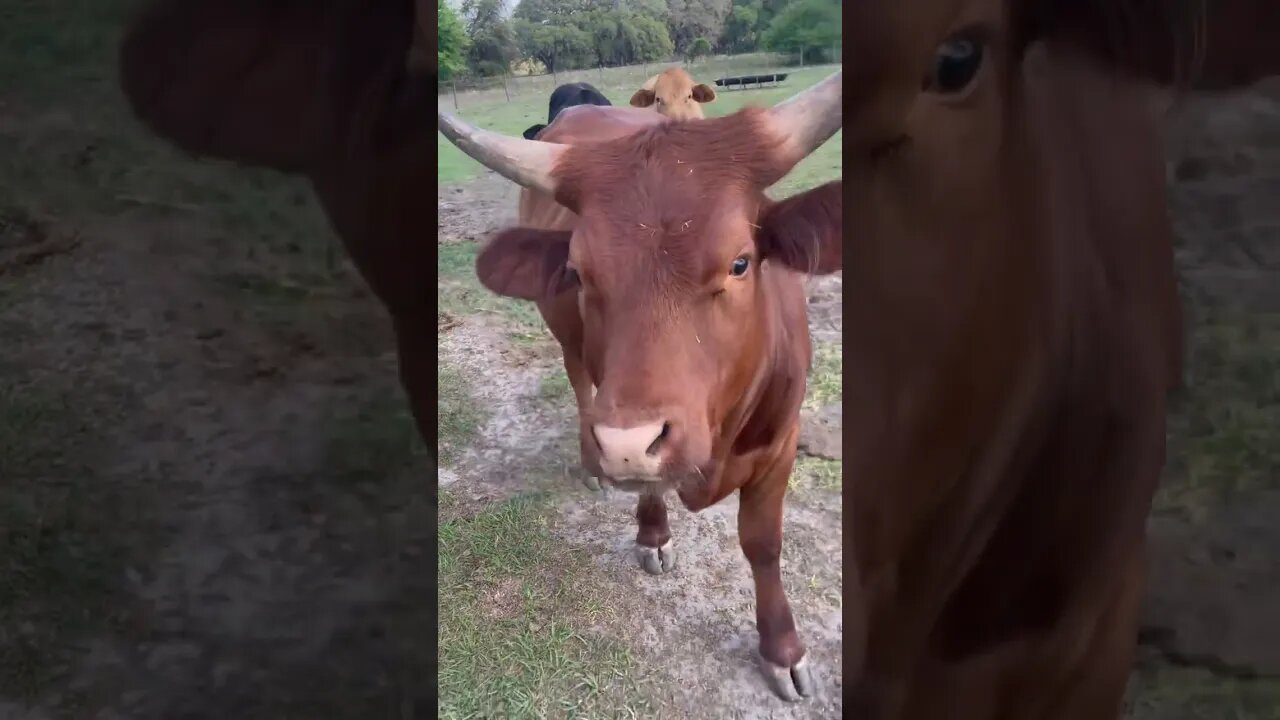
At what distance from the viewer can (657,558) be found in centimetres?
104

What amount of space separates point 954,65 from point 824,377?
36cm

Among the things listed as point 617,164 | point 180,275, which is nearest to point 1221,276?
point 617,164

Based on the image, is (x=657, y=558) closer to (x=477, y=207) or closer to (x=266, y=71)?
(x=477, y=207)

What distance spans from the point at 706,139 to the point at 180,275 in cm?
58

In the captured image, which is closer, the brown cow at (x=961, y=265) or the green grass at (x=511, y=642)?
the brown cow at (x=961, y=265)

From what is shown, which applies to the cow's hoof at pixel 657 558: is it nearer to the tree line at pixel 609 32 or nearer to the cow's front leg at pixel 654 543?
the cow's front leg at pixel 654 543

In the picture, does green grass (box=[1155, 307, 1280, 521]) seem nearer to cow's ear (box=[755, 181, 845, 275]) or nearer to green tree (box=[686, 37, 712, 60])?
cow's ear (box=[755, 181, 845, 275])

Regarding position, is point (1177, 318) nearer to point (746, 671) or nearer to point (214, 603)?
point (746, 671)

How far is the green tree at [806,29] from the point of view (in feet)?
2.36

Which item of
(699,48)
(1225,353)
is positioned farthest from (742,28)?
(1225,353)

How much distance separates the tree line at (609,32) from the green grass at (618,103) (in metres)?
0.02

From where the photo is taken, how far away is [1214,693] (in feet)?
2.33

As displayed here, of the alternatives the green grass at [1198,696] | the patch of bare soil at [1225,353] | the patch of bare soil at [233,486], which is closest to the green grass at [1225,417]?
the patch of bare soil at [1225,353]

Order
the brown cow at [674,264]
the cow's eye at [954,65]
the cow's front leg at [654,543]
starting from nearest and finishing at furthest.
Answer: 1. the cow's eye at [954,65]
2. the brown cow at [674,264]
3. the cow's front leg at [654,543]
